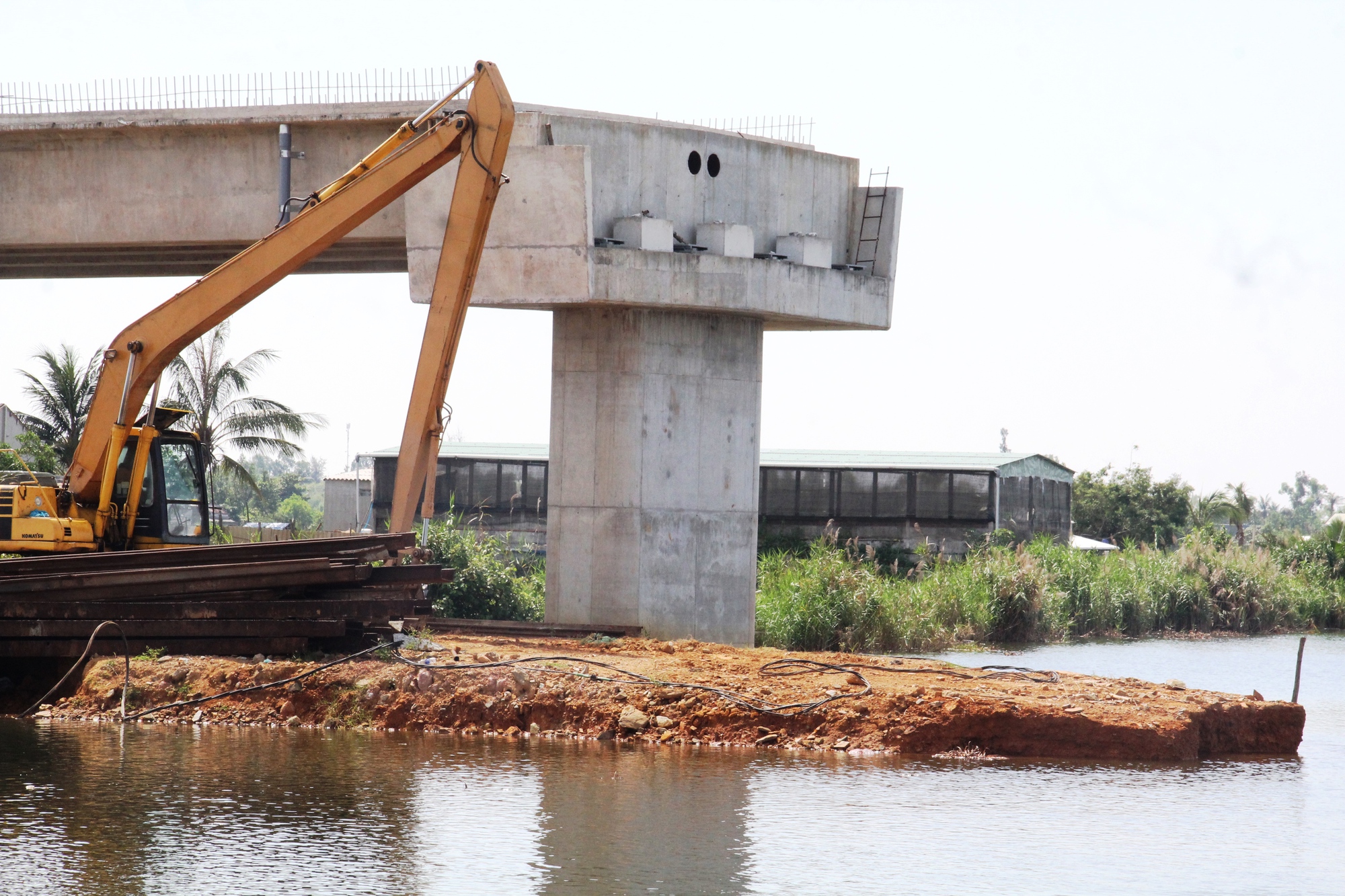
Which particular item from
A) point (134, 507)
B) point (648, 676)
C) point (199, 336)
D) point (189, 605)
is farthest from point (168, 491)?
point (648, 676)

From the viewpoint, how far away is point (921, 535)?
43.6 meters

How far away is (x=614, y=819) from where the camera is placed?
11.6 meters

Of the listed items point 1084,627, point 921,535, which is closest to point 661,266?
point 1084,627

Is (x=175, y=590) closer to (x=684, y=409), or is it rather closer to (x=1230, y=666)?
(x=684, y=409)

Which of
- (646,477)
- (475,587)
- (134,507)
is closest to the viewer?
(134,507)

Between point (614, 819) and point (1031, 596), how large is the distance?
77.3ft

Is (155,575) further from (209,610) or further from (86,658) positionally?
(86,658)

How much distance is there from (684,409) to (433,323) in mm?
4853

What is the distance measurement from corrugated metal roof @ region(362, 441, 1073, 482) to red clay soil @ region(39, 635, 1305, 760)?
1056 inches

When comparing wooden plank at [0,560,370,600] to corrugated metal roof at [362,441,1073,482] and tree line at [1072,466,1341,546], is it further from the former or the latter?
tree line at [1072,466,1341,546]

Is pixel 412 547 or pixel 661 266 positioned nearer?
pixel 412 547

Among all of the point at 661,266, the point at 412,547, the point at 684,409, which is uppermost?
the point at 661,266

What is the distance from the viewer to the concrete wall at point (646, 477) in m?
23.6

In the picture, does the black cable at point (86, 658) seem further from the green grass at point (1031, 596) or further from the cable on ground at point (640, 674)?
the green grass at point (1031, 596)
